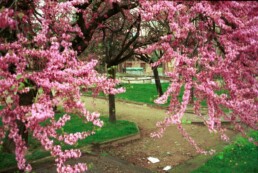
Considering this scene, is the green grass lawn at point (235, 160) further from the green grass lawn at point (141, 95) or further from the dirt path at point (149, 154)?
the green grass lawn at point (141, 95)

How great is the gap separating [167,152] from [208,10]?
6.62 m

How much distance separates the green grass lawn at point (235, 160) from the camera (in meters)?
8.43

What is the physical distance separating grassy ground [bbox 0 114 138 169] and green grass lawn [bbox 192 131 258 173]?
13.1 ft

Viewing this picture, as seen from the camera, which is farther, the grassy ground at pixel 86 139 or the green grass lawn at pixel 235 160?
the grassy ground at pixel 86 139

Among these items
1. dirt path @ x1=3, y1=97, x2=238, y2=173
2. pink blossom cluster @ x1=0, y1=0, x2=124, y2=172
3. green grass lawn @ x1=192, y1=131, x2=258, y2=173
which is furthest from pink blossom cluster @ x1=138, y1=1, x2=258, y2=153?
dirt path @ x1=3, y1=97, x2=238, y2=173

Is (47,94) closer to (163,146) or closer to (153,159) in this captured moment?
(153,159)

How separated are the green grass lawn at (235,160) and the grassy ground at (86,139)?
13.1 feet

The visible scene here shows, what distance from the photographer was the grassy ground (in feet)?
28.7

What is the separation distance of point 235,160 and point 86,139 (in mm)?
5300

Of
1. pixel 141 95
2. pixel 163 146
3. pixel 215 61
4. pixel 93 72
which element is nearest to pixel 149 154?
pixel 163 146

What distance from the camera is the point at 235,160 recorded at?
363 inches

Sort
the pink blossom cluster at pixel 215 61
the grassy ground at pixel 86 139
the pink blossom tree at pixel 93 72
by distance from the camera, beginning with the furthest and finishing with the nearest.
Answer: the grassy ground at pixel 86 139 < the pink blossom cluster at pixel 215 61 < the pink blossom tree at pixel 93 72

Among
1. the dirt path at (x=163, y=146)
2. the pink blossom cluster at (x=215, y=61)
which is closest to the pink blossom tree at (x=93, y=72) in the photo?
the pink blossom cluster at (x=215, y=61)

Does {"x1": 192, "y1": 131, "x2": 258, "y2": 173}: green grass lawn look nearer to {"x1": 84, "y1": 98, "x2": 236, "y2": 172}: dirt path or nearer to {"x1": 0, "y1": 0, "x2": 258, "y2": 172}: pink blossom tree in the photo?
{"x1": 84, "y1": 98, "x2": 236, "y2": 172}: dirt path
